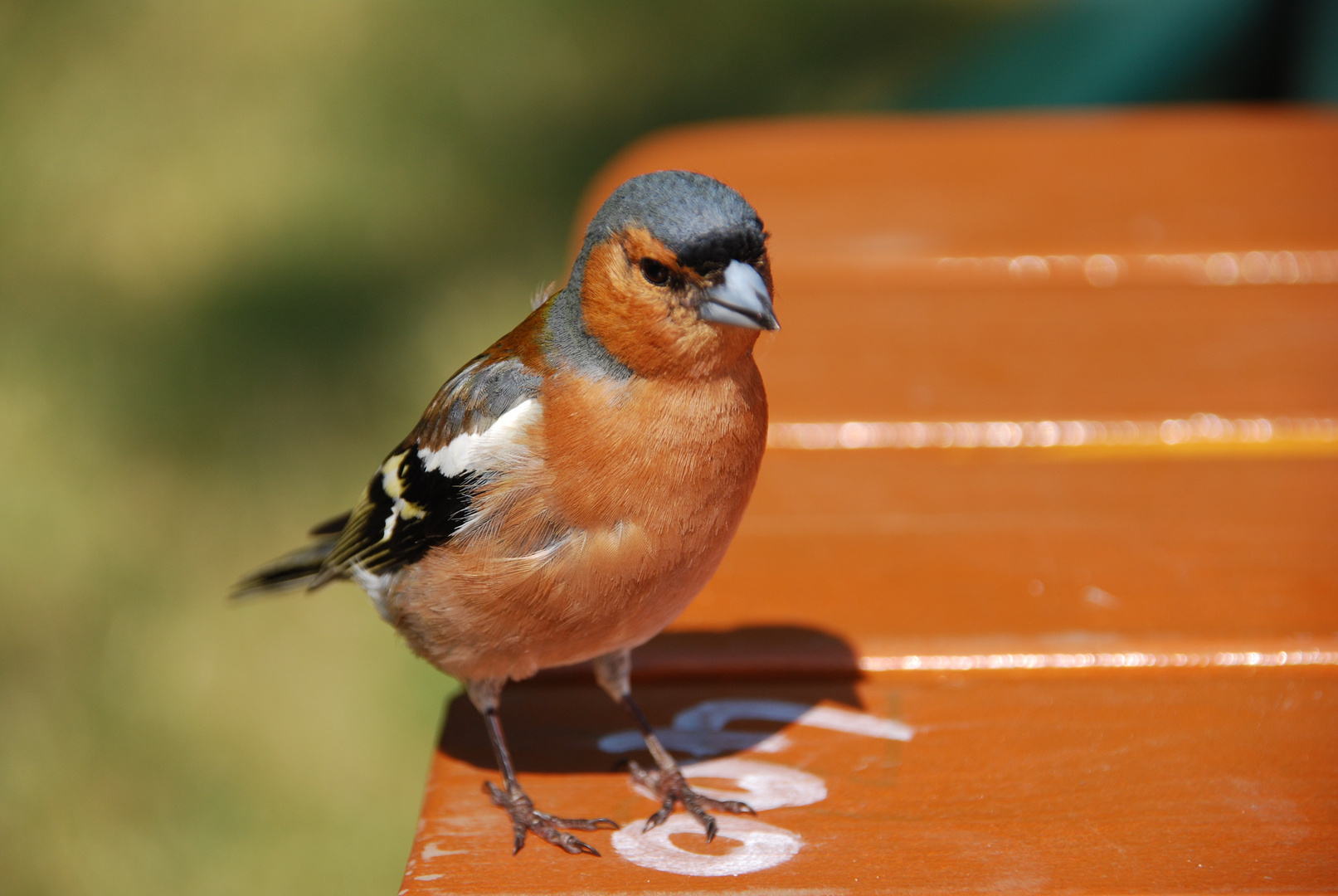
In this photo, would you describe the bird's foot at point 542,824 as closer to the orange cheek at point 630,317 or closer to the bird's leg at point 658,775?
the bird's leg at point 658,775

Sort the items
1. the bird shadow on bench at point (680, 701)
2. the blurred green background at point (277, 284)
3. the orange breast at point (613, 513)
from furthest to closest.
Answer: the blurred green background at point (277, 284), the bird shadow on bench at point (680, 701), the orange breast at point (613, 513)

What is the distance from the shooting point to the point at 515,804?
1929 mm

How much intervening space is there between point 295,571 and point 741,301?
126 centimetres

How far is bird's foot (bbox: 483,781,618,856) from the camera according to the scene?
1831 mm

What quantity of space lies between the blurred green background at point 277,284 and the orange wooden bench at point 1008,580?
1785mm

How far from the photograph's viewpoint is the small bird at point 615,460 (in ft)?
6.11

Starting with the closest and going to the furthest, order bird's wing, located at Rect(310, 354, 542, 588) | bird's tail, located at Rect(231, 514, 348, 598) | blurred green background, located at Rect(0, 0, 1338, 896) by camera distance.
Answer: bird's wing, located at Rect(310, 354, 542, 588)
bird's tail, located at Rect(231, 514, 348, 598)
blurred green background, located at Rect(0, 0, 1338, 896)

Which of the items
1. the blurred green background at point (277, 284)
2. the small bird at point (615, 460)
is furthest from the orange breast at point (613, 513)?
the blurred green background at point (277, 284)

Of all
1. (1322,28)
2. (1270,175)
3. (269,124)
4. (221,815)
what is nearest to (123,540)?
(221,815)

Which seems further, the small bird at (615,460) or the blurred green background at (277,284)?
the blurred green background at (277,284)

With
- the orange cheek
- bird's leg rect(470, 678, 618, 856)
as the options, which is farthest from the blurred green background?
the orange cheek

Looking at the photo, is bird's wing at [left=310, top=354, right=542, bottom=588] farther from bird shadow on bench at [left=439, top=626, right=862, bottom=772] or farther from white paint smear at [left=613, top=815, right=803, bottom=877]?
white paint smear at [left=613, top=815, right=803, bottom=877]

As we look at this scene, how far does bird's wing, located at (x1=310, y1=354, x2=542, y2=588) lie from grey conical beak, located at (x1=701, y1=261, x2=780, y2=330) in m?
0.34

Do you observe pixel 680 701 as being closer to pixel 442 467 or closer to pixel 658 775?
pixel 658 775
